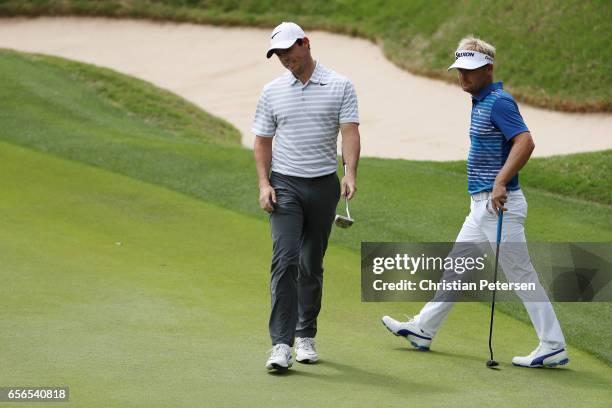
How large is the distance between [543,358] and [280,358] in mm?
1512

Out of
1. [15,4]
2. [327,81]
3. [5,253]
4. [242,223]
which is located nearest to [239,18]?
[15,4]

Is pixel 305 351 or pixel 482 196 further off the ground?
pixel 482 196

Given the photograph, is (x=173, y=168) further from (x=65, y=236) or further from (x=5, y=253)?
(x=5, y=253)

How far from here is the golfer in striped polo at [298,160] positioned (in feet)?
22.4

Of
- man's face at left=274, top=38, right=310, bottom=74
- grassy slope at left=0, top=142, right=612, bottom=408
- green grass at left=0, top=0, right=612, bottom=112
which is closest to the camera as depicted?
grassy slope at left=0, top=142, right=612, bottom=408

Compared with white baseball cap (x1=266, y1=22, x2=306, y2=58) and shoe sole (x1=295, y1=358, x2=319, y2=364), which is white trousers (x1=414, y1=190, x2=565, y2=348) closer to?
shoe sole (x1=295, y1=358, x2=319, y2=364)

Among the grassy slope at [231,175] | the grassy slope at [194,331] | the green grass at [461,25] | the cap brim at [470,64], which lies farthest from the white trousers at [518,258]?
the green grass at [461,25]

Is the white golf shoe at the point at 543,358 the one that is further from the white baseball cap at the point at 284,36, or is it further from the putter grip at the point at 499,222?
the white baseball cap at the point at 284,36

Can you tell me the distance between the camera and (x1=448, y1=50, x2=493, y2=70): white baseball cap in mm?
6996

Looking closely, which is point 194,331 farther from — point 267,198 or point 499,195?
point 499,195

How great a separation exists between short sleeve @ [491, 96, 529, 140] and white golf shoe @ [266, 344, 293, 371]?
5.60 ft

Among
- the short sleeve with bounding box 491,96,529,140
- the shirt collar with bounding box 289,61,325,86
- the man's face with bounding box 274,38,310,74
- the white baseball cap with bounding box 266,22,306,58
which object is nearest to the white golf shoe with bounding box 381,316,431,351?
the short sleeve with bounding box 491,96,529,140

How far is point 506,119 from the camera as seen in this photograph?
22.7 ft

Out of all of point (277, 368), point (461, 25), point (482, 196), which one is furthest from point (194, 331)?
point (461, 25)
